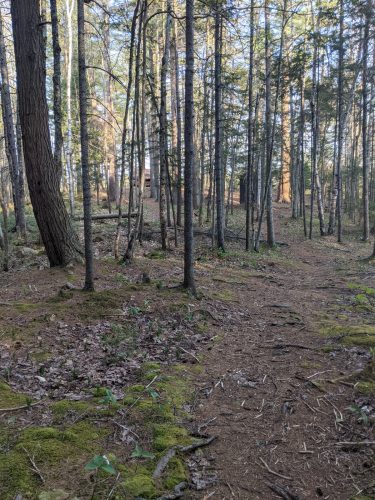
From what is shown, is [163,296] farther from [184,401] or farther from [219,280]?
[184,401]

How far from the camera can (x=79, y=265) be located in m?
8.99

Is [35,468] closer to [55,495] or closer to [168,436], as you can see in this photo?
[55,495]

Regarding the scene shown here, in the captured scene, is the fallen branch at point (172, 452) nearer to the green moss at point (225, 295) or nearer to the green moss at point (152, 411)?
the green moss at point (152, 411)

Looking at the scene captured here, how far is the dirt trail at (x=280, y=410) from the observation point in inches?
119

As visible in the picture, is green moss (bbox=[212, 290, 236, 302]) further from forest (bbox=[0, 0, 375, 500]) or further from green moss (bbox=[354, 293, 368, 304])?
green moss (bbox=[354, 293, 368, 304])

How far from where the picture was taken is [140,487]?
2.76m

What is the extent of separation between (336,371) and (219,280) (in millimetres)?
5199

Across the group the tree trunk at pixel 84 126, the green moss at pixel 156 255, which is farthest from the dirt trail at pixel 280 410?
the green moss at pixel 156 255

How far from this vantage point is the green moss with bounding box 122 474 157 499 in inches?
106

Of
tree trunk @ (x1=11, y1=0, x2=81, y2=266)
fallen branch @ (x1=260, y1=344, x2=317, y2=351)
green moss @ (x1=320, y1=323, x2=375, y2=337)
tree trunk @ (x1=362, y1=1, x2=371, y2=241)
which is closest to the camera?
fallen branch @ (x1=260, y1=344, x2=317, y2=351)

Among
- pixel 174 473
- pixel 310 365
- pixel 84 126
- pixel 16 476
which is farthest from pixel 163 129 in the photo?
pixel 16 476

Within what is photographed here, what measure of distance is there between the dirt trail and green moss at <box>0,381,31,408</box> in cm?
177

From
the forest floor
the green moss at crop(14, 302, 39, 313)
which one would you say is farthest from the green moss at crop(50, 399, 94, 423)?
the green moss at crop(14, 302, 39, 313)

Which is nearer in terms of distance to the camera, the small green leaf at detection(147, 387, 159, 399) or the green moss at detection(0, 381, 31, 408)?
the green moss at detection(0, 381, 31, 408)
